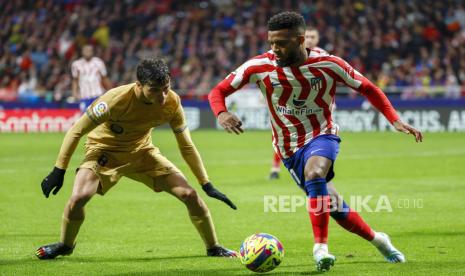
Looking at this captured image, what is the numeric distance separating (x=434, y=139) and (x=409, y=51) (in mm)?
6191

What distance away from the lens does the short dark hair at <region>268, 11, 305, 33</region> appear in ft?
21.7

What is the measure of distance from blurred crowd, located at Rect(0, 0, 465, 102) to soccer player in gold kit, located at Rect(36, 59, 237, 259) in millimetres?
→ 18027

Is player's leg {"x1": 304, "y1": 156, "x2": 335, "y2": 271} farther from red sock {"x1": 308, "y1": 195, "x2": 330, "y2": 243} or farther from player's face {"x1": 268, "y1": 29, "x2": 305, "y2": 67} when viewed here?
player's face {"x1": 268, "y1": 29, "x2": 305, "y2": 67}

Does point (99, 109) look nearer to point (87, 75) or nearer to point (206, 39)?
point (87, 75)

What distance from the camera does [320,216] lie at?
651 cm

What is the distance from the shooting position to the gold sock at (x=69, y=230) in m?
7.21

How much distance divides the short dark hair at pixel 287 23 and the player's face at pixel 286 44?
3 centimetres

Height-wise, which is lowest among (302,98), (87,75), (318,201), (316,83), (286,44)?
(87,75)

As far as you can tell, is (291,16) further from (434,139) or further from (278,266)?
(434,139)

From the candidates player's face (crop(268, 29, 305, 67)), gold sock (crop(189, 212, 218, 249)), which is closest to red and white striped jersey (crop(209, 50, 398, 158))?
player's face (crop(268, 29, 305, 67))

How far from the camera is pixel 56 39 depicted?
3178 cm

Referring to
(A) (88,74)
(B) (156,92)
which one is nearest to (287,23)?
(B) (156,92)

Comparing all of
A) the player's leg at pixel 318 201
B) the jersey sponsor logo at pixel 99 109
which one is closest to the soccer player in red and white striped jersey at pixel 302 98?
the player's leg at pixel 318 201

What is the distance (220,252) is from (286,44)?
76.6 inches
